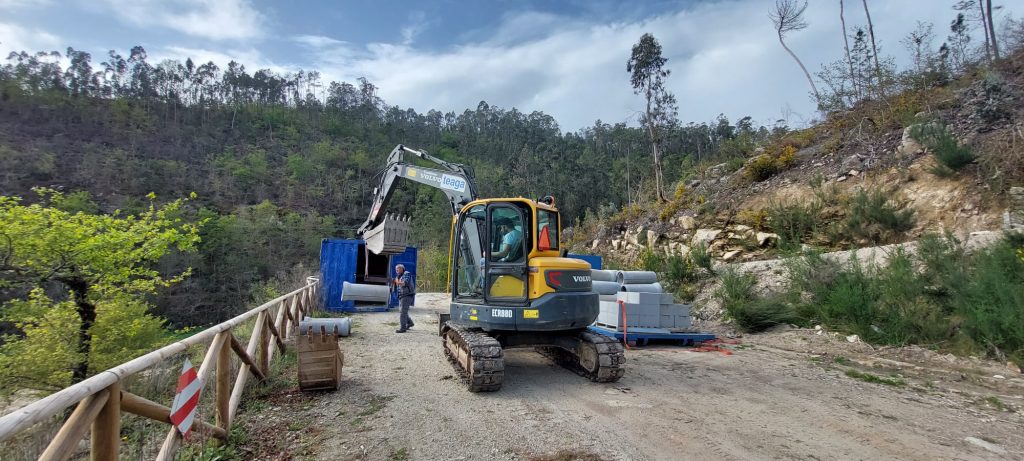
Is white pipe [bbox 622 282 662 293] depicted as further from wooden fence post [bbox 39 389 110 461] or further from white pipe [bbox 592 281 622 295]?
wooden fence post [bbox 39 389 110 461]

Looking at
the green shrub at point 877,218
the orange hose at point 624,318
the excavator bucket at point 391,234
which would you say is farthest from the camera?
the excavator bucket at point 391,234

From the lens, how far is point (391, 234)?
11773 mm

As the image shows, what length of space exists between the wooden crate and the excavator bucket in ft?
19.6

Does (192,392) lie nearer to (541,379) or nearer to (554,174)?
(541,379)

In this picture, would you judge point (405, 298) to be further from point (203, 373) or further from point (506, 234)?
point (203, 373)

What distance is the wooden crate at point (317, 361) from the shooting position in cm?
574

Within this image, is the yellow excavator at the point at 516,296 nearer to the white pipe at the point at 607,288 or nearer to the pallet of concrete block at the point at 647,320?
the pallet of concrete block at the point at 647,320

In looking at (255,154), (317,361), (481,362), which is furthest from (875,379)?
(255,154)

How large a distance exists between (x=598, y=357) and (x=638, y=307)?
3.47 meters

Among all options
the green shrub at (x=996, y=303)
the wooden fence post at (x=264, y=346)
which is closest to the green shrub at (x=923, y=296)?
the green shrub at (x=996, y=303)

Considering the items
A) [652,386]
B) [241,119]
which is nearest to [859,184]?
[652,386]

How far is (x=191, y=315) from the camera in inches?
1604

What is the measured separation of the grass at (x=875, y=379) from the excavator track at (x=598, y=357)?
340 centimetres

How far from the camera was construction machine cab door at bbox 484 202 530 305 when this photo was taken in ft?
21.8
